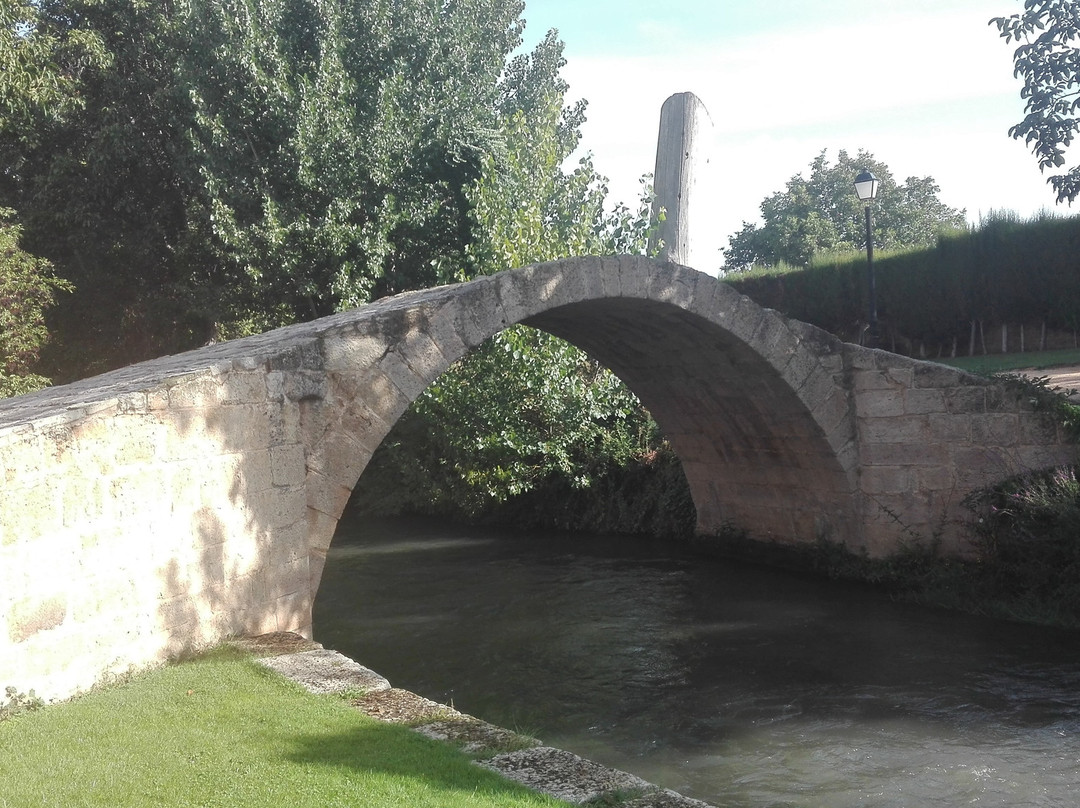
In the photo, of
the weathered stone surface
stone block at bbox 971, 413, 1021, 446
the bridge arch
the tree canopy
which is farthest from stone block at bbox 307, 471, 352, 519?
the tree canopy

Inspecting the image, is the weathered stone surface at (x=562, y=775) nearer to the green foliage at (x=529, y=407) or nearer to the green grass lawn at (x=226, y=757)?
the green grass lawn at (x=226, y=757)

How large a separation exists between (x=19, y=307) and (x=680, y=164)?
10192 millimetres

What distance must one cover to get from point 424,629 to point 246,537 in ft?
10.6

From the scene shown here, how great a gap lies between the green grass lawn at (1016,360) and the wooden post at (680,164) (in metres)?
3.80

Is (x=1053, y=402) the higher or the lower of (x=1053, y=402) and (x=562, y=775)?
the higher

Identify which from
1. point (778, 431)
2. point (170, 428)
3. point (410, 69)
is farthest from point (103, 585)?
point (410, 69)

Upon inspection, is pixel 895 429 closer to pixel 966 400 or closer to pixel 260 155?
pixel 966 400

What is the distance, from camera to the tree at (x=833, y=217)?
34.3 metres

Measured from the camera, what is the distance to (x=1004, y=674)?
6832 mm

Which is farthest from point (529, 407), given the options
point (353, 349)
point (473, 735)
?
point (473, 735)

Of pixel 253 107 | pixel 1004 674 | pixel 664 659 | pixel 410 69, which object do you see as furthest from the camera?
pixel 410 69

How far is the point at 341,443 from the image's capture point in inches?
242

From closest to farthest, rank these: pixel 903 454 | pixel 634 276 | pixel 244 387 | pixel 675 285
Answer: pixel 244 387 < pixel 634 276 < pixel 675 285 < pixel 903 454

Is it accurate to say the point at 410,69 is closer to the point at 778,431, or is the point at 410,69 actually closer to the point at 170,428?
the point at 778,431
